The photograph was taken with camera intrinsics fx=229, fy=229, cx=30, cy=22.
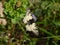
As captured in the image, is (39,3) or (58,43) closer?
(58,43)

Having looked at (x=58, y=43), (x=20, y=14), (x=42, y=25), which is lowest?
(x=58, y=43)

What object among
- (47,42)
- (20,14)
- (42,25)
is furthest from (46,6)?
(20,14)

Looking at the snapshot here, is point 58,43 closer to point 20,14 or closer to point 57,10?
point 57,10

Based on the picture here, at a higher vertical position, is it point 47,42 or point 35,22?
point 35,22

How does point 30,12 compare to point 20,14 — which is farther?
point 30,12

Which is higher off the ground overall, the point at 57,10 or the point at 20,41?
the point at 57,10

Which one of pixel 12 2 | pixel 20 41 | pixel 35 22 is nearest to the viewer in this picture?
pixel 12 2

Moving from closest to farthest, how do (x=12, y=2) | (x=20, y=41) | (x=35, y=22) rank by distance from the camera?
(x=12, y=2) < (x=20, y=41) < (x=35, y=22)

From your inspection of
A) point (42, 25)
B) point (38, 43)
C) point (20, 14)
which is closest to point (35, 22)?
point (42, 25)

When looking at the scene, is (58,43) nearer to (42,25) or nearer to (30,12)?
(42,25)
